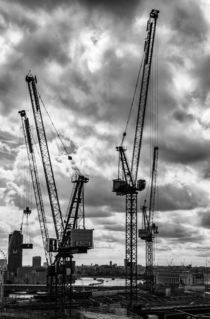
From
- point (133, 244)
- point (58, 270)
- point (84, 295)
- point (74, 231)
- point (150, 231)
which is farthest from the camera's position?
point (150, 231)

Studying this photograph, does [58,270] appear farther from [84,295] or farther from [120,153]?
[84,295]

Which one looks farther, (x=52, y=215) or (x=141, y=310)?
(x=52, y=215)

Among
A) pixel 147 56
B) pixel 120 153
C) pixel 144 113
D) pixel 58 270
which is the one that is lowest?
pixel 58 270

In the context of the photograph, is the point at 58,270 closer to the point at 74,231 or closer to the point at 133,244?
the point at 74,231

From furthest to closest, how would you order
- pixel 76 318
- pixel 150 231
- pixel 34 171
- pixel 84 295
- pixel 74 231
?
1. pixel 150 231
2. pixel 84 295
3. pixel 34 171
4. pixel 74 231
5. pixel 76 318

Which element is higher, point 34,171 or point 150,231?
point 34,171

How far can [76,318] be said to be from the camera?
99.3 m

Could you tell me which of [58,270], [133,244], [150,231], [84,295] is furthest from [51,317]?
[150,231]

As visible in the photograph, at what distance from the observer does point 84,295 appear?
163 meters

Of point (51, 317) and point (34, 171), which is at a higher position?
point (34, 171)

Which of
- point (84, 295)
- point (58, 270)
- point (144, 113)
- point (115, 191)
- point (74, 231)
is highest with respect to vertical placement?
point (144, 113)

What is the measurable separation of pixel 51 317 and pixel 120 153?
52027 mm

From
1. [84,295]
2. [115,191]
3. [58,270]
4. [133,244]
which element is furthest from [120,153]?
[84,295]

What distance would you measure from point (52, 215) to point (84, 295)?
50.6 metres
